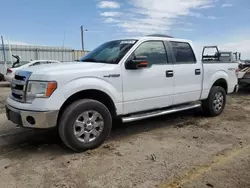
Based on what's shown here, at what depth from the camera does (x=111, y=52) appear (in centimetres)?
480

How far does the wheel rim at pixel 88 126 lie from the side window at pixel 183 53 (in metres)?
2.25

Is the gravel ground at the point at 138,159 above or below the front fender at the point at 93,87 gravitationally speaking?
below

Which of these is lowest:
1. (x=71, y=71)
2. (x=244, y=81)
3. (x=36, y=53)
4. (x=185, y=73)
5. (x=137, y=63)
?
(x=244, y=81)

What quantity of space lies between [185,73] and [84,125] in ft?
8.36

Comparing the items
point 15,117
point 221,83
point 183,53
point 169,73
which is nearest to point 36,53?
point 221,83

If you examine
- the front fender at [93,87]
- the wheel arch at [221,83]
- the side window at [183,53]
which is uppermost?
the side window at [183,53]

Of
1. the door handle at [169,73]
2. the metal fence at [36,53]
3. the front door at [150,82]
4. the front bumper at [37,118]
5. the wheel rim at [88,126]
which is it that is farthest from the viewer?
the metal fence at [36,53]

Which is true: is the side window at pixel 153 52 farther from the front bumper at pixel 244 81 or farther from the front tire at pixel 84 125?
the front bumper at pixel 244 81

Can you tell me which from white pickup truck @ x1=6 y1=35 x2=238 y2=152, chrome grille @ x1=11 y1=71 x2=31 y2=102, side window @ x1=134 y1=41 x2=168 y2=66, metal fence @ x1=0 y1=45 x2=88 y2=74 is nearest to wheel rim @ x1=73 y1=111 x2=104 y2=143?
white pickup truck @ x1=6 y1=35 x2=238 y2=152

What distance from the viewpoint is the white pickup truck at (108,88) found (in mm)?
3738

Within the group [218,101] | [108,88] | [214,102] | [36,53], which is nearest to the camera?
[108,88]

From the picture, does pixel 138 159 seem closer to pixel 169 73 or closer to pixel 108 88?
pixel 108 88

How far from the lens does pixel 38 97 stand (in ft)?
12.1

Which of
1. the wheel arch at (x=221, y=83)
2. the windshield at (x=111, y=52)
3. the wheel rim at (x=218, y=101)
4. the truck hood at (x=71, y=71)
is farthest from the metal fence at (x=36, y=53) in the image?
the truck hood at (x=71, y=71)
